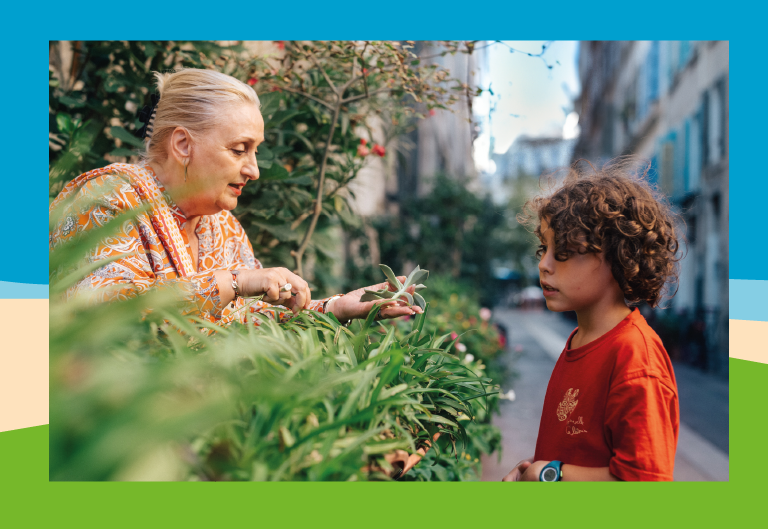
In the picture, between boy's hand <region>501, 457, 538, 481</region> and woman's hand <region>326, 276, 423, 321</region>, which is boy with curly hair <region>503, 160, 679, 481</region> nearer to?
boy's hand <region>501, 457, 538, 481</region>

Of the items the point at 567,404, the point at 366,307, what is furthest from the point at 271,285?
the point at 567,404

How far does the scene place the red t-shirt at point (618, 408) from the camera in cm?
111

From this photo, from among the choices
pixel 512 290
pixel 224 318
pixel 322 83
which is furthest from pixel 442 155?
pixel 224 318

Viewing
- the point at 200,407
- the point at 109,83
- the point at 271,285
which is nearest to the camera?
the point at 200,407

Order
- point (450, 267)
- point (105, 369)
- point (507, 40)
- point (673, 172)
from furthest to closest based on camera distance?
point (673, 172) < point (450, 267) < point (507, 40) < point (105, 369)

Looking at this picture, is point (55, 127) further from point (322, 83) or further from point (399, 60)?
point (399, 60)

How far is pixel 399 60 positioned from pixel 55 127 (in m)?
1.52

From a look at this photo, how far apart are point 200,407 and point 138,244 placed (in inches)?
30.8

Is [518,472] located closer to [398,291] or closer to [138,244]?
[398,291]

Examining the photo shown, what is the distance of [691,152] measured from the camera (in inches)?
422

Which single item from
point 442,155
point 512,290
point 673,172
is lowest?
point 512,290

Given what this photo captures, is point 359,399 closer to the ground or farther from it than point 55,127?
closer to the ground

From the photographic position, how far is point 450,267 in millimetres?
8359
